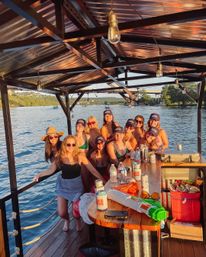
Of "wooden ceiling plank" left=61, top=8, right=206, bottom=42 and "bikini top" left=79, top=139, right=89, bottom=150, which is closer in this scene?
"wooden ceiling plank" left=61, top=8, right=206, bottom=42

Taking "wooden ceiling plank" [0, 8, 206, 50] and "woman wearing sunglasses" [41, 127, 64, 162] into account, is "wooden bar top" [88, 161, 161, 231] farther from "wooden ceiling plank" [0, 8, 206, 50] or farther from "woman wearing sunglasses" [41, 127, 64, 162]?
"woman wearing sunglasses" [41, 127, 64, 162]

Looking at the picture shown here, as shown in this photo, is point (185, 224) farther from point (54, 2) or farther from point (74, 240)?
point (54, 2)

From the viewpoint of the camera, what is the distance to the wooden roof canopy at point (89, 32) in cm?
197

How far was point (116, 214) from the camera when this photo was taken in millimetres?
1860

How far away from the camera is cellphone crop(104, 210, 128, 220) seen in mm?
1810

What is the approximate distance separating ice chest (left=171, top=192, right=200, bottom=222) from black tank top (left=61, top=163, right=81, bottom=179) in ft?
4.20

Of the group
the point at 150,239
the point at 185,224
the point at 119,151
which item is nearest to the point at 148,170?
the point at 119,151

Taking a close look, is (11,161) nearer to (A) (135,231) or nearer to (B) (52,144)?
(B) (52,144)

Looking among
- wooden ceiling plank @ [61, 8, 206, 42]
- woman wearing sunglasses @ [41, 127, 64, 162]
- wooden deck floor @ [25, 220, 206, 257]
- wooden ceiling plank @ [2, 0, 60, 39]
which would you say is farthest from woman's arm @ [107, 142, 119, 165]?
wooden ceiling plank @ [2, 0, 60, 39]

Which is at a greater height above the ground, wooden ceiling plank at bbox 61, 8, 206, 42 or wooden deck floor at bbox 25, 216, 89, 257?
wooden ceiling plank at bbox 61, 8, 206, 42

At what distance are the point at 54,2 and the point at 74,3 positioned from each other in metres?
0.27

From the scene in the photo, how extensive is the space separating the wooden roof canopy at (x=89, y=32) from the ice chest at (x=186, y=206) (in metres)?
1.76

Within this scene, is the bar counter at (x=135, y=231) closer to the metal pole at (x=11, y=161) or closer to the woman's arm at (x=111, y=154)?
the woman's arm at (x=111, y=154)

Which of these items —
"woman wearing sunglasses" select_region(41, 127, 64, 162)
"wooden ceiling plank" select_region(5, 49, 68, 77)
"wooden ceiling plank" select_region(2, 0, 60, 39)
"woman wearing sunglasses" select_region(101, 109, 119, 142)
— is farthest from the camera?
"woman wearing sunglasses" select_region(101, 109, 119, 142)
